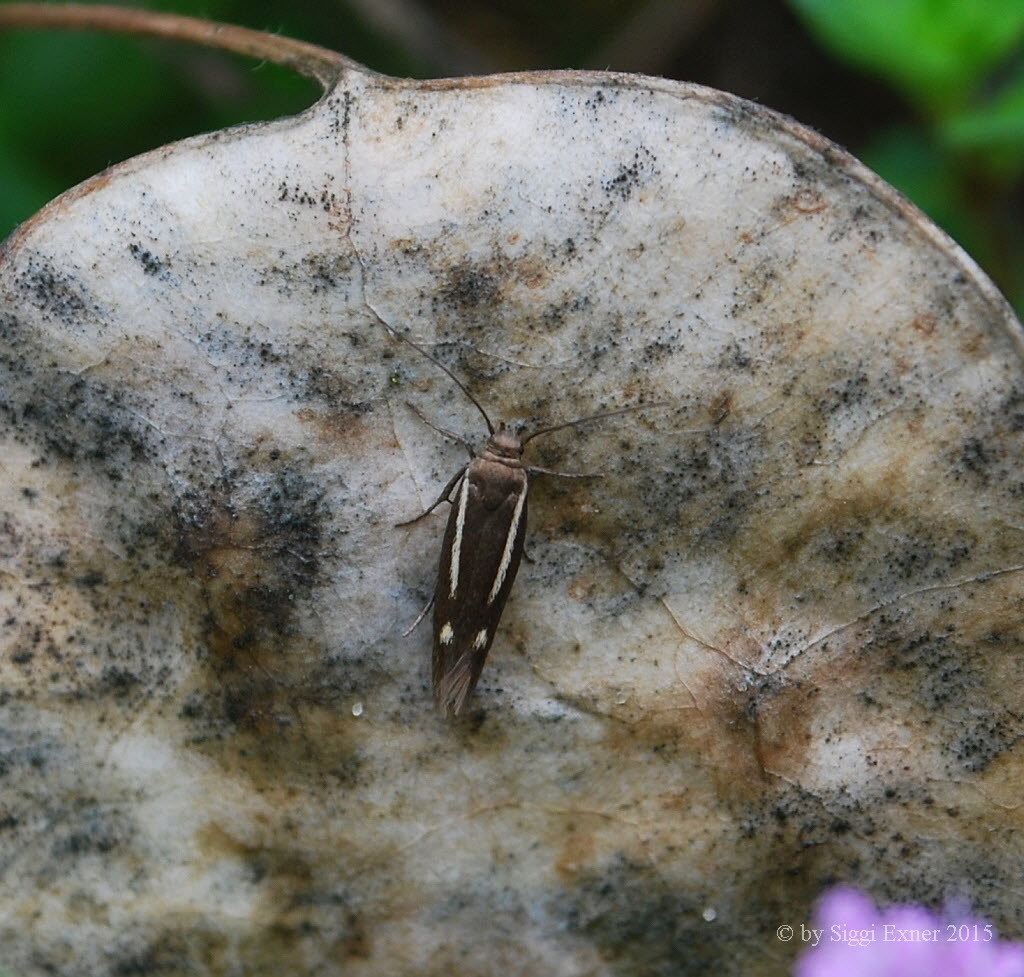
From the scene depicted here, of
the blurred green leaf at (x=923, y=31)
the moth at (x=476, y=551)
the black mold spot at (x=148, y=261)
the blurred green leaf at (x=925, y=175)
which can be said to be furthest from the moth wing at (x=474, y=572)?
the blurred green leaf at (x=925, y=175)

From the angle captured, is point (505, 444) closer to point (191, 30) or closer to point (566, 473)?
point (566, 473)

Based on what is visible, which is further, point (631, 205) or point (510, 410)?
point (510, 410)

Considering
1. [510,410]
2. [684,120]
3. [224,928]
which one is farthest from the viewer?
[224,928]

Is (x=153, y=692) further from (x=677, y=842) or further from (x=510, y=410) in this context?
(x=677, y=842)

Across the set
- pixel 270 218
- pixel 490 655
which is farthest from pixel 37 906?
pixel 270 218

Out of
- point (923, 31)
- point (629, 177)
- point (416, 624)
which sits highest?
point (923, 31)

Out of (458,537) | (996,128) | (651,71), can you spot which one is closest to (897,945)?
(458,537)

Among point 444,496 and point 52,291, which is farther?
point 444,496

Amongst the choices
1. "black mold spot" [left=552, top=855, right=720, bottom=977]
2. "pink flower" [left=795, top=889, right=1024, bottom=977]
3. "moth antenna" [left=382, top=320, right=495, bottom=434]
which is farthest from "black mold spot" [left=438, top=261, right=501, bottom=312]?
"pink flower" [left=795, top=889, right=1024, bottom=977]
